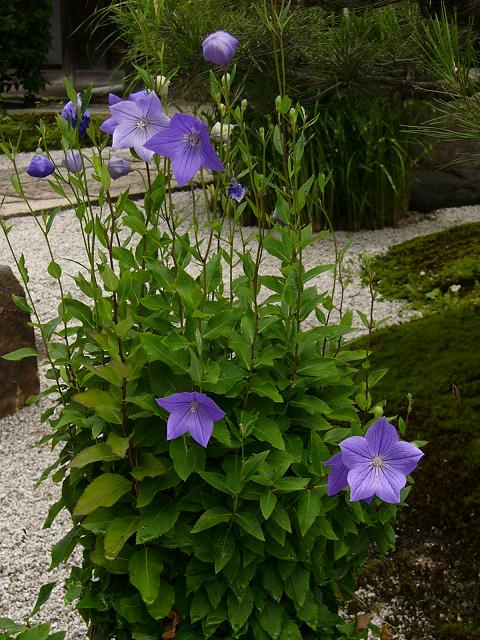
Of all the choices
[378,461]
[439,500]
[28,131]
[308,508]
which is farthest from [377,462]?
[28,131]

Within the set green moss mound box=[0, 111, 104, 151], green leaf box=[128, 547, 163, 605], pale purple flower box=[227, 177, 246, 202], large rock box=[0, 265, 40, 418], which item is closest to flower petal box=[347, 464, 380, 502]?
green leaf box=[128, 547, 163, 605]

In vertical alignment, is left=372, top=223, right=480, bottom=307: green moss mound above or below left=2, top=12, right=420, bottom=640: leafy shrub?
below

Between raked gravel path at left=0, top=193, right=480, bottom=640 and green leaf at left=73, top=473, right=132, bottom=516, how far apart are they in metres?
0.53

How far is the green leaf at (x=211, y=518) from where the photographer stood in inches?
54.7

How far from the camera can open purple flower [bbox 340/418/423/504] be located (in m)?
1.33

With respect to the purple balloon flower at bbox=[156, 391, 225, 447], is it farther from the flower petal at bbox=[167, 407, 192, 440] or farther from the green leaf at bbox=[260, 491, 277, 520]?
the green leaf at bbox=[260, 491, 277, 520]

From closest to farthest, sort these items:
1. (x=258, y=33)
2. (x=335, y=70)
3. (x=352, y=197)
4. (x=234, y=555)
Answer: (x=234, y=555)
(x=335, y=70)
(x=258, y=33)
(x=352, y=197)

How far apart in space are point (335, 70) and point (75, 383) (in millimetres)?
1480

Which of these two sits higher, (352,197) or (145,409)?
(145,409)

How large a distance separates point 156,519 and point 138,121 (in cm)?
62

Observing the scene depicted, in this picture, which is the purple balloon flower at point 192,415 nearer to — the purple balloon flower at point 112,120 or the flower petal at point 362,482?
the flower petal at point 362,482

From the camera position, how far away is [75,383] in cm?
172

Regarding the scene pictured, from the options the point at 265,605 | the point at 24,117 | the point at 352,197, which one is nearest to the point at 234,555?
the point at 265,605

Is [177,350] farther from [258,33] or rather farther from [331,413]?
[258,33]
